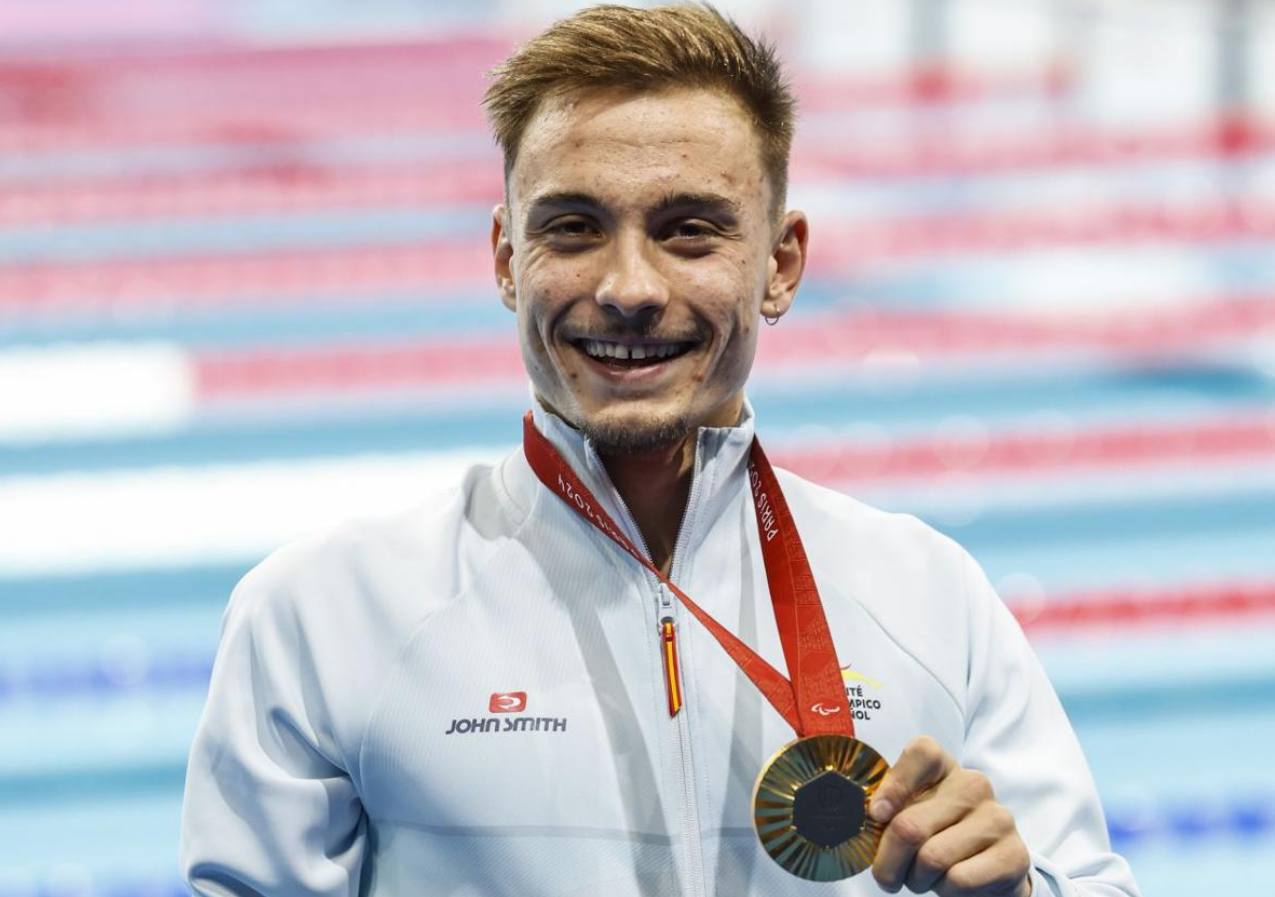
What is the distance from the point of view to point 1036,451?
5.07 m

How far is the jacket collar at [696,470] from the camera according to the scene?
51.8 inches

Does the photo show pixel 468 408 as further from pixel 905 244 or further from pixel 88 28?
pixel 88 28

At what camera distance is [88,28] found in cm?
987

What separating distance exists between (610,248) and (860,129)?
23.9 feet

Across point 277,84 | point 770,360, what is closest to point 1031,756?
point 770,360

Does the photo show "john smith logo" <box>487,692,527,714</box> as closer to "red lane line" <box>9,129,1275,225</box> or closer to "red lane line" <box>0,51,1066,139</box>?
"red lane line" <box>9,129,1275,225</box>

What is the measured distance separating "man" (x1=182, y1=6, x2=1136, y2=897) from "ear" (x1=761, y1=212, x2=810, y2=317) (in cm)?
4

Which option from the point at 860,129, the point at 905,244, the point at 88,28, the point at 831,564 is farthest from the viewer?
the point at 88,28

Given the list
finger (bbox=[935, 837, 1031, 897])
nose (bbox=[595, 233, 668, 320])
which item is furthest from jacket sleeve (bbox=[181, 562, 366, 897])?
finger (bbox=[935, 837, 1031, 897])

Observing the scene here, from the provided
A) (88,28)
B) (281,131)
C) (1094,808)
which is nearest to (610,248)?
(1094,808)

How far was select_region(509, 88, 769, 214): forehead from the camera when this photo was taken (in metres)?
1.25

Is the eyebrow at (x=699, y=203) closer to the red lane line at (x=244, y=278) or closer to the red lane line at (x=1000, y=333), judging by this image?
the red lane line at (x=1000, y=333)

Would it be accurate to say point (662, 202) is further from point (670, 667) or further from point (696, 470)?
point (670, 667)

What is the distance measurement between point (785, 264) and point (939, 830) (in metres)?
0.52
